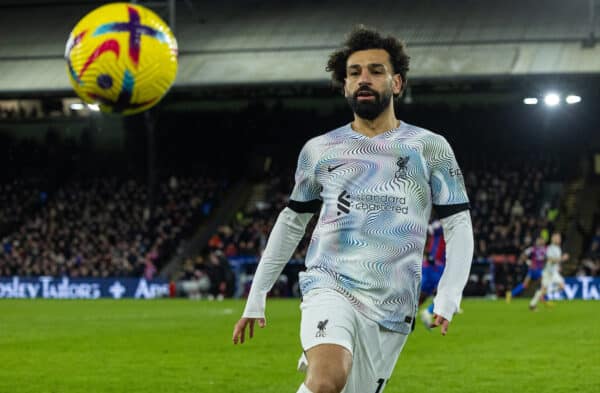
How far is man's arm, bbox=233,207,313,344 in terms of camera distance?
5445 mm

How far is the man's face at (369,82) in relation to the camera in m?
5.30

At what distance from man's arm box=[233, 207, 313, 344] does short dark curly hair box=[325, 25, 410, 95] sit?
764mm

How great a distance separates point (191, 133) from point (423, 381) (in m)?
34.3

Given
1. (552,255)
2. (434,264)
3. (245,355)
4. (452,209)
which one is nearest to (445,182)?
(452,209)

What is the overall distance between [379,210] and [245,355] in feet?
28.4

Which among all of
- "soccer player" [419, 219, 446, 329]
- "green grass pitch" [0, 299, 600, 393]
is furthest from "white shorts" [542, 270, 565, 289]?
"soccer player" [419, 219, 446, 329]

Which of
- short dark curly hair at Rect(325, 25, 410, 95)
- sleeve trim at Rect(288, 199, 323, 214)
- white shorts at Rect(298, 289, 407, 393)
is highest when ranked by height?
short dark curly hair at Rect(325, 25, 410, 95)

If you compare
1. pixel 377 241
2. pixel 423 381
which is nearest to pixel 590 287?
pixel 423 381

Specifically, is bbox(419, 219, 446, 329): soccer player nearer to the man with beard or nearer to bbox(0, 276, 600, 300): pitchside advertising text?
the man with beard

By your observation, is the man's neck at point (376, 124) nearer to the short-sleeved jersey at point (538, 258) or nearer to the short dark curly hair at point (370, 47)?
the short dark curly hair at point (370, 47)

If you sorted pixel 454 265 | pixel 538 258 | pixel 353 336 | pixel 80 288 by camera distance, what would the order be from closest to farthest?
pixel 353 336 → pixel 454 265 → pixel 538 258 → pixel 80 288

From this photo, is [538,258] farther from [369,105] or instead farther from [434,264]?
[369,105]

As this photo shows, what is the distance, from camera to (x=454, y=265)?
514cm

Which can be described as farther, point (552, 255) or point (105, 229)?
point (105, 229)
